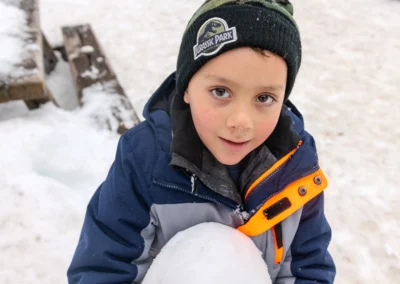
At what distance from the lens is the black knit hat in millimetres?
1117

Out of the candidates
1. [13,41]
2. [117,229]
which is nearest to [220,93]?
[117,229]

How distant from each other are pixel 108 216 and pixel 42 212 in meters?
0.95

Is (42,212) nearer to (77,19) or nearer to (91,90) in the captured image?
(91,90)

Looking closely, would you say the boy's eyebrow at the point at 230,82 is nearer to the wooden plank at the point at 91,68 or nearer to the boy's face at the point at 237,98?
the boy's face at the point at 237,98

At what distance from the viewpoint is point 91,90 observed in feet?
9.76

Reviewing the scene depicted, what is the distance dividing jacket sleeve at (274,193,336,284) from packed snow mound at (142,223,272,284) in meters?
0.22

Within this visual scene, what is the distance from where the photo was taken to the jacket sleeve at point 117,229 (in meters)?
1.39

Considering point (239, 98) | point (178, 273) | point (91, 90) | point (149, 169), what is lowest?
point (91, 90)

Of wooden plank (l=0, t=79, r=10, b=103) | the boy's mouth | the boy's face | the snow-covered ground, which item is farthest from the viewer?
wooden plank (l=0, t=79, r=10, b=103)

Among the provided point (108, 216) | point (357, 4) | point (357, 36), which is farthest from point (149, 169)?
point (357, 4)

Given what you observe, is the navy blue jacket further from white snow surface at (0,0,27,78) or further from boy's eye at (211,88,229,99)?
white snow surface at (0,0,27,78)

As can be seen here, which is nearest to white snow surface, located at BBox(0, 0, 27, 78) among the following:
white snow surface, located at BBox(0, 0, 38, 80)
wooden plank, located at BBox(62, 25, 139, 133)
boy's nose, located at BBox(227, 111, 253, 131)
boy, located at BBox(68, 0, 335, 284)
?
white snow surface, located at BBox(0, 0, 38, 80)

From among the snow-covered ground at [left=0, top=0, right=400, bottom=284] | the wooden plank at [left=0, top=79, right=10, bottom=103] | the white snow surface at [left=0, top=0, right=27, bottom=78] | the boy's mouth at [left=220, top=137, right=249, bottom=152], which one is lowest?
the snow-covered ground at [left=0, top=0, right=400, bottom=284]

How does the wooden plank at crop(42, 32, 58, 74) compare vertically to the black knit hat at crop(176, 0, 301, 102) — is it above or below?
below
